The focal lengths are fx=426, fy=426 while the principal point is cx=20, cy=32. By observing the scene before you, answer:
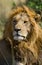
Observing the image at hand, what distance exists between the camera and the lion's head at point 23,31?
500 centimetres

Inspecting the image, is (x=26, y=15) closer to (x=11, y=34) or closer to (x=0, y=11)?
(x=11, y=34)

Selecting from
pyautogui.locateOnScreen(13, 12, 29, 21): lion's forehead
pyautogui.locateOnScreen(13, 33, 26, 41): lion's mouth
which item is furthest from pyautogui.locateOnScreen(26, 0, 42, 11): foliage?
pyautogui.locateOnScreen(13, 33, 26, 41): lion's mouth

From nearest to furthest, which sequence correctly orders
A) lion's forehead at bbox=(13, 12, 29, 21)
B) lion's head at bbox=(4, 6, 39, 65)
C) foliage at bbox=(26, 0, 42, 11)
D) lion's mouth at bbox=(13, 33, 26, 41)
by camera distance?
lion's mouth at bbox=(13, 33, 26, 41) < lion's head at bbox=(4, 6, 39, 65) < lion's forehead at bbox=(13, 12, 29, 21) < foliage at bbox=(26, 0, 42, 11)

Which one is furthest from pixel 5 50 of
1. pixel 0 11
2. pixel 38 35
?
pixel 0 11

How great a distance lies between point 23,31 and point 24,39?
11 cm

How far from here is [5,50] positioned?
5.31 m

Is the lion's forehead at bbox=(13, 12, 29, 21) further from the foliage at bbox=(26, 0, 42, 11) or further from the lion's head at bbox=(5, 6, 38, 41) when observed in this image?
the foliage at bbox=(26, 0, 42, 11)

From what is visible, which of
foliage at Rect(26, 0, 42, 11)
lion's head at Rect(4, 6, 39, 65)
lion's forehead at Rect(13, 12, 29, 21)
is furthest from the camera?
foliage at Rect(26, 0, 42, 11)

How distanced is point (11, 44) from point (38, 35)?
35 centimetres

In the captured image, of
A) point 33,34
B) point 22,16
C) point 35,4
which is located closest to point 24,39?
point 33,34

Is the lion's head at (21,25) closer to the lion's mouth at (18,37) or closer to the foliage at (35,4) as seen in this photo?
the lion's mouth at (18,37)

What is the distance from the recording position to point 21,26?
195 inches

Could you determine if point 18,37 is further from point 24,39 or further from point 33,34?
point 33,34

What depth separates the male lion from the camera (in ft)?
16.6
